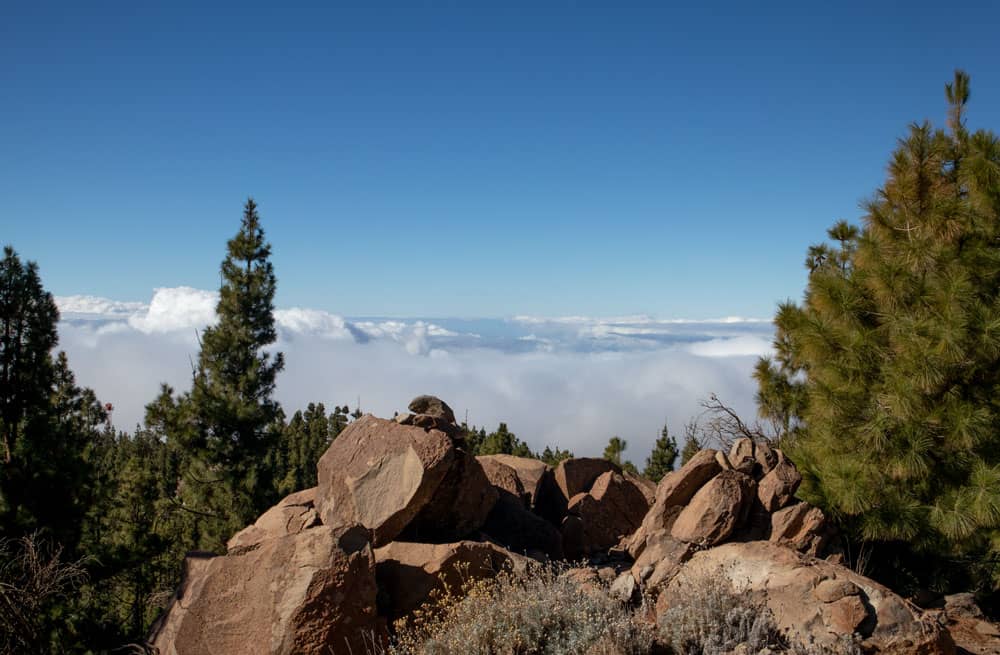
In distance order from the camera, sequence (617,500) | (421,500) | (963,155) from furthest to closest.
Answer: (617,500) → (963,155) → (421,500)

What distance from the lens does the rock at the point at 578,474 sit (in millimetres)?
14297

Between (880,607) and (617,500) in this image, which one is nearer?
(880,607)

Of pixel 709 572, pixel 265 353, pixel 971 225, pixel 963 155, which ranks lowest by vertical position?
pixel 709 572

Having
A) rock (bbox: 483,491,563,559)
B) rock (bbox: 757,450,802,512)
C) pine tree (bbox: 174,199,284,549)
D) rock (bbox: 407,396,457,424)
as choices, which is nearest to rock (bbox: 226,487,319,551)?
rock (bbox: 407,396,457,424)

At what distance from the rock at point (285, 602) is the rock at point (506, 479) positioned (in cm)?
583

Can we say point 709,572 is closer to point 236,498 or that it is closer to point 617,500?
point 617,500

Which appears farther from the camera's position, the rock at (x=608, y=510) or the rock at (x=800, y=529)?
the rock at (x=608, y=510)

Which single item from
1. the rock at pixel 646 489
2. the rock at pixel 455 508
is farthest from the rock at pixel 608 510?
the rock at pixel 455 508

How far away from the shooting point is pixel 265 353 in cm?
2550

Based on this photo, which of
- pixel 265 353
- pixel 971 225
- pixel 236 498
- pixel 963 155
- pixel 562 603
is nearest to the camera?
pixel 562 603

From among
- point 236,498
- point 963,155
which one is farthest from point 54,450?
point 963,155

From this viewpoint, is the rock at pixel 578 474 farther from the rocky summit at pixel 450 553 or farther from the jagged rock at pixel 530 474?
the rocky summit at pixel 450 553

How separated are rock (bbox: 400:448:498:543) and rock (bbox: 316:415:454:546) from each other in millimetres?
298

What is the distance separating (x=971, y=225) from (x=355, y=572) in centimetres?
1059
